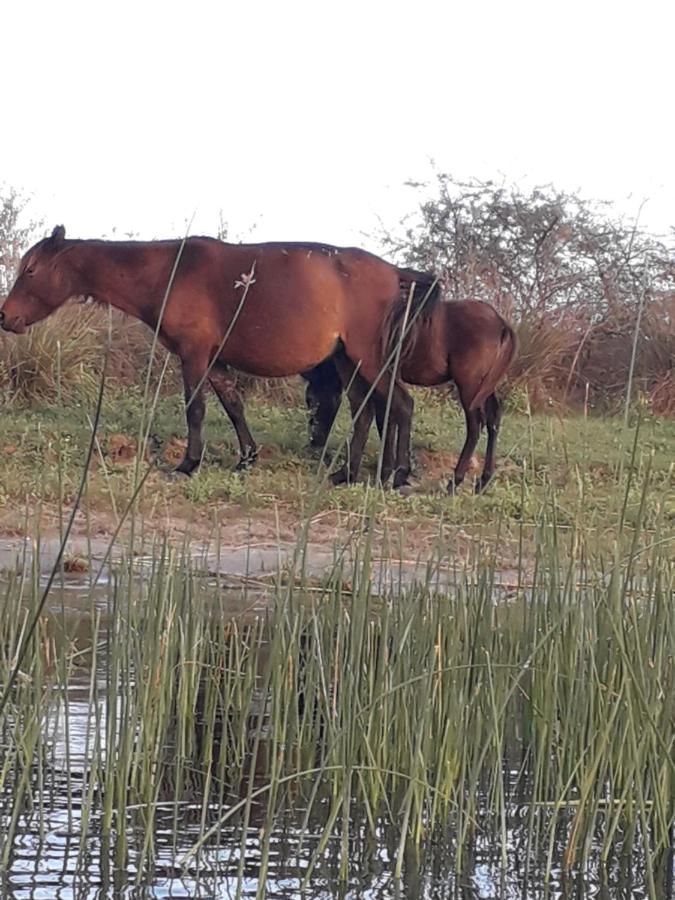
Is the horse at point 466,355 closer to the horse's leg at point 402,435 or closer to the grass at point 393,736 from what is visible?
the horse's leg at point 402,435

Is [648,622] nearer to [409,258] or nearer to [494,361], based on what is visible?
[494,361]

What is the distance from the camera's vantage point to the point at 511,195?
19125 mm

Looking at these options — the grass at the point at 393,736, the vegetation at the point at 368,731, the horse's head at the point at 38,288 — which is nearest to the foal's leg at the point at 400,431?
the horse's head at the point at 38,288

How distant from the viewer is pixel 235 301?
8.55 meters

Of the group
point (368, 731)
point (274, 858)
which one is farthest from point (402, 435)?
point (274, 858)

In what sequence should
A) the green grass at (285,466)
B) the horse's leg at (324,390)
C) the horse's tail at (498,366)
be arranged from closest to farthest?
the green grass at (285,466) → the horse's tail at (498,366) → the horse's leg at (324,390)

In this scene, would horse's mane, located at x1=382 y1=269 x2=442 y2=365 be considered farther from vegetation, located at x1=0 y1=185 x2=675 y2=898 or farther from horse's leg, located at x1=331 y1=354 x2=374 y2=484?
vegetation, located at x1=0 y1=185 x2=675 y2=898

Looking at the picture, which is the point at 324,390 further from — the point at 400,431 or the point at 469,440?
the point at 469,440

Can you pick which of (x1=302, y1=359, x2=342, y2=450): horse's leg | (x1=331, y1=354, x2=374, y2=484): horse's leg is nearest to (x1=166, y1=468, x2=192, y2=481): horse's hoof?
(x1=331, y1=354, x2=374, y2=484): horse's leg

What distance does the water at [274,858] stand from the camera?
2.68 metres

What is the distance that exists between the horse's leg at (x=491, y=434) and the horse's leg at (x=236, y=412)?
1293 millimetres

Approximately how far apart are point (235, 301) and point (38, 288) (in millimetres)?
1068

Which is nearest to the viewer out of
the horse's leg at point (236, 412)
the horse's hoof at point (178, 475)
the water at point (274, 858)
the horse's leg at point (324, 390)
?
the water at point (274, 858)

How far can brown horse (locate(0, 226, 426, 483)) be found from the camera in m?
8.53
